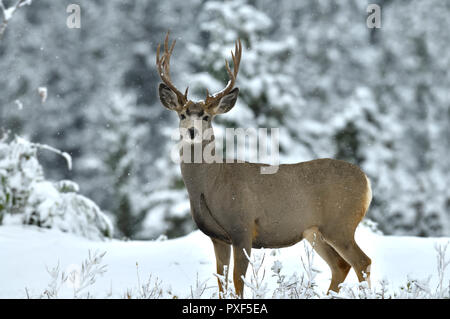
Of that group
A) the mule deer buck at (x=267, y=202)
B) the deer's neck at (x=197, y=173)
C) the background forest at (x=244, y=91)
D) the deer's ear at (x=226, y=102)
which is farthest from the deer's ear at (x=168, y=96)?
the background forest at (x=244, y=91)

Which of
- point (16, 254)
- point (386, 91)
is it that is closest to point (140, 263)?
point (16, 254)

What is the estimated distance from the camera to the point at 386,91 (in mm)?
17984

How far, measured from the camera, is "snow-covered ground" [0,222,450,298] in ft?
17.5

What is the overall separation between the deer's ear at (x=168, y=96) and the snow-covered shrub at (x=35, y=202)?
3.11 m

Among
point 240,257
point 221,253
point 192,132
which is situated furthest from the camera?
point 221,253

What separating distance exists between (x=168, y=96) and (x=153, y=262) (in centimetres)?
203

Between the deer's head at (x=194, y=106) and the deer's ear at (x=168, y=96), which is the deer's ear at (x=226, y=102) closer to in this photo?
the deer's head at (x=194, y=106)

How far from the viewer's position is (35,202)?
7.97m

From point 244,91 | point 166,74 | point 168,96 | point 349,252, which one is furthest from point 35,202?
point 244,91

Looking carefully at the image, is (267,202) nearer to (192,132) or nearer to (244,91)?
(192,132)

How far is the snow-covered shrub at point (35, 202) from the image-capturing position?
25.8 feet

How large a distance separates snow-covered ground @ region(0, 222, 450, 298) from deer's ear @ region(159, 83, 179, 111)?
148 centimetres
